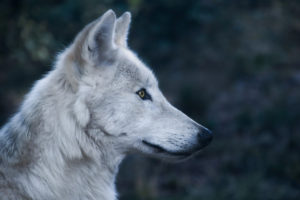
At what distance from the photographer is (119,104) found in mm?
3580

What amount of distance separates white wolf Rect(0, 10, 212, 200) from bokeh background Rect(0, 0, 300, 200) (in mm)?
3837

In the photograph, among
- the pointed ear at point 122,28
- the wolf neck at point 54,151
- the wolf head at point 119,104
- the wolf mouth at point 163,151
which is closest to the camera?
the wolf neck at point 54,151

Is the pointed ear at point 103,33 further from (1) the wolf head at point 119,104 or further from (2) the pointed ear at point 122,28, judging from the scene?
(2) the pointed ear at point 122,28

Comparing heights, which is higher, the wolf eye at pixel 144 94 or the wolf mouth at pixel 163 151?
the wolf eye at pixel 144 94

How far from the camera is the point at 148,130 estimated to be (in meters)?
3.63

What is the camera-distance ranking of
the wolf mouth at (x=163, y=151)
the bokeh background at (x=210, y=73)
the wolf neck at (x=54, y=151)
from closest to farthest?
the wolf neck at (x=54, y=151) < the wolf mouth at (x=163, y=151) < the bokeh background at (x=210, y=73)

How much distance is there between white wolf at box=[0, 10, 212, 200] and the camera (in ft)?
11.0

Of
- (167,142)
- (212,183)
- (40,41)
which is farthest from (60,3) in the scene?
(167,142)

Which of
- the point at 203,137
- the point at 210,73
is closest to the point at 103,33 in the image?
the point at 203,137

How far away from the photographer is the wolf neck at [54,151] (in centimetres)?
333

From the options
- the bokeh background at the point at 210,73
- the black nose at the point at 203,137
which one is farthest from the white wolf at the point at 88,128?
the bokeh background at the point at 210,73

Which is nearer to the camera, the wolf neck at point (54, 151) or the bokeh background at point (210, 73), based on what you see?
the wolf neck at point (54, 151)

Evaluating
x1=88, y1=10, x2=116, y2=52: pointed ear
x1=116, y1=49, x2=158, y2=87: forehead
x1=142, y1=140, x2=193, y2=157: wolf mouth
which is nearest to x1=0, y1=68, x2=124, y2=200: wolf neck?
x1=142, y1=140, x2=193, y2=157: wolf mouth

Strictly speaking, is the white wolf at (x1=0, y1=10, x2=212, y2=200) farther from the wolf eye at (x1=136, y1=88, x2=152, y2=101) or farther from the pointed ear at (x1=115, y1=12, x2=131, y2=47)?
the pointed ear at (x1=115, y1=12, x2=131, y2=47)
